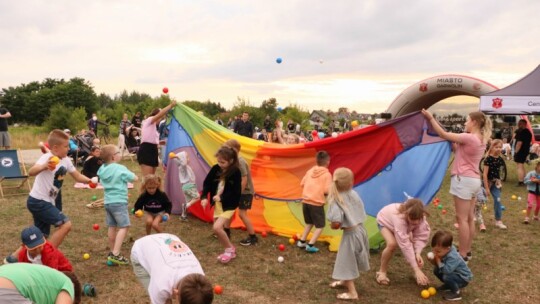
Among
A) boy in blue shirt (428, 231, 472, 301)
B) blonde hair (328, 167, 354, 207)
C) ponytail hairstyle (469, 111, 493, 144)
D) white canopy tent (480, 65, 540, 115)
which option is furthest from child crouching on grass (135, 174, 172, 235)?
white canopy tent (480, 65, 540, 115)

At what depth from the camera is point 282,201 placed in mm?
7188

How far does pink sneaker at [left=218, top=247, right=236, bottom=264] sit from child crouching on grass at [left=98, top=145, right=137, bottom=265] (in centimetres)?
121

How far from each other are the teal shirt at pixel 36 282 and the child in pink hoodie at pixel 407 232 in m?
3.47

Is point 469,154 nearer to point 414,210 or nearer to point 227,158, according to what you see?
point 414,210

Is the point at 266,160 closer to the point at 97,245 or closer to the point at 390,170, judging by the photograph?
the point at 390,170

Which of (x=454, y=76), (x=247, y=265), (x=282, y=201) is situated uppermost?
(x=454, y=76)

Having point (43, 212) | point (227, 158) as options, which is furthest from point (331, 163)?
point (43, 212)

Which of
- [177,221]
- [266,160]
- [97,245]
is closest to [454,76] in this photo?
[266,160]

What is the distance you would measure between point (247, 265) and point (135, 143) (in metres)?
11.5

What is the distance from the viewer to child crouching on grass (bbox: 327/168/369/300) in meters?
4.70

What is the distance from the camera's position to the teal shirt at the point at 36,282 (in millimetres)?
2814

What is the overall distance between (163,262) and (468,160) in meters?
4.02

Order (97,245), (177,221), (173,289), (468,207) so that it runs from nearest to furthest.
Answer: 1. (173,289)
2. (468,207)
3. (97,245)
4. (177,221)

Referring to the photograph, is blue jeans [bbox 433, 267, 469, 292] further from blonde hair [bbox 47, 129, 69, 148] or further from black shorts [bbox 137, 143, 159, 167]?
black shorts [bbox 137, 143, 159, 167]
